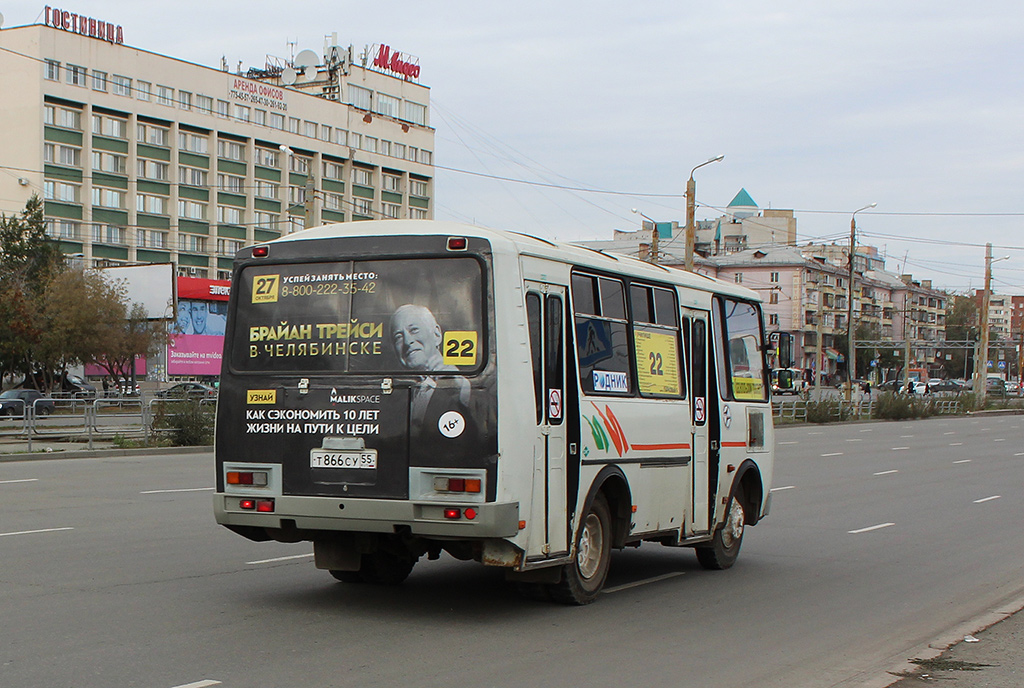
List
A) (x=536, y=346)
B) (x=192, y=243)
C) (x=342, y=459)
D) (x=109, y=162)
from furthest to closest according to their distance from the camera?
(x=192, y=243), (x=109, y=162), (x=536, y=346), (x=342, y=459)

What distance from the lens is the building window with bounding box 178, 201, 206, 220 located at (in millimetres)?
89812

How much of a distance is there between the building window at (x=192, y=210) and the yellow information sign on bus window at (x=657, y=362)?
83.1 metres

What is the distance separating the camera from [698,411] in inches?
442

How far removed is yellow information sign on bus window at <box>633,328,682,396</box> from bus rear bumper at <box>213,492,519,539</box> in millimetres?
2407

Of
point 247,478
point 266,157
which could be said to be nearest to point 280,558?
point 247,478

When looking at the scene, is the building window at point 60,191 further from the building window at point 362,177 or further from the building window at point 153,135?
the building window at point 362,177

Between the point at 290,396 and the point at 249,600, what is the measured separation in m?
1.66

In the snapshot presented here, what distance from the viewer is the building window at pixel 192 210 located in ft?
295

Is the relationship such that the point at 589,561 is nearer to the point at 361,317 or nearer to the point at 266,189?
the point at 361,317

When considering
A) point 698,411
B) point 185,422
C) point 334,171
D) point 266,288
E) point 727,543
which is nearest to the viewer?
A: point 266,288

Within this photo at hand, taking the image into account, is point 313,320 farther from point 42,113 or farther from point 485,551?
point 42,113

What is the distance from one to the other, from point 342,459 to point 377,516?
491 millimetres

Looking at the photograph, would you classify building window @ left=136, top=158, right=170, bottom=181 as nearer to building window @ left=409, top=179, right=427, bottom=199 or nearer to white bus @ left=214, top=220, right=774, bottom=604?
building window @ left=409, top=179, right=427, bottom=199

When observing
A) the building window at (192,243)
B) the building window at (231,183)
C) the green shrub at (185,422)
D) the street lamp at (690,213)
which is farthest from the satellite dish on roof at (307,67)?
the green shrub at (185,422)
